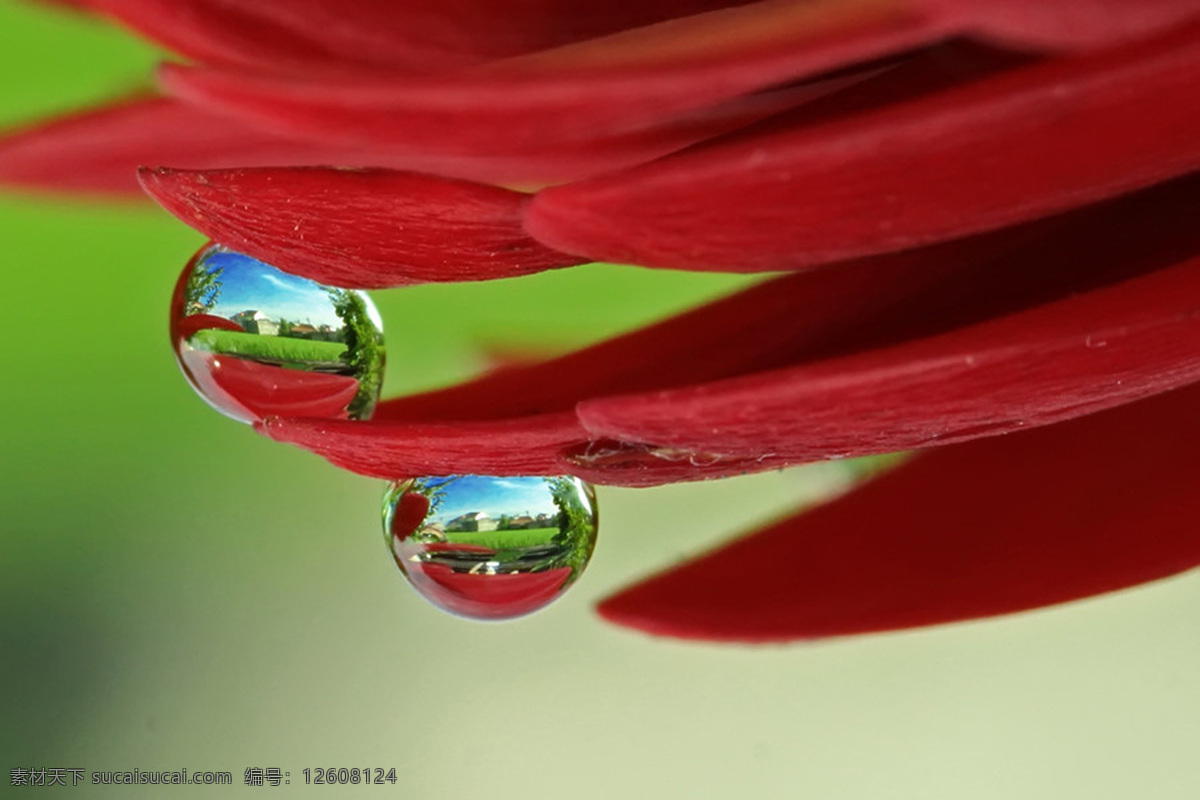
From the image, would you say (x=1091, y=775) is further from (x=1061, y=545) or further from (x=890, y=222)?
(x=890, y=222)

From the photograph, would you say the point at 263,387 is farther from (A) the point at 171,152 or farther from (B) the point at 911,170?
(B) the point at 911,170

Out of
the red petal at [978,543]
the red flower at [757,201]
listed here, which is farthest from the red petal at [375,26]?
the red petal at [978,543]

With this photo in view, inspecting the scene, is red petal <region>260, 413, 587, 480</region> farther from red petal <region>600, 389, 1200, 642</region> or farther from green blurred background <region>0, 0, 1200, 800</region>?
green blurred background <region>0, 0, 1200, 800</region>

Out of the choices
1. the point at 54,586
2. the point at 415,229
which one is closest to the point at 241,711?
the point at 54,586

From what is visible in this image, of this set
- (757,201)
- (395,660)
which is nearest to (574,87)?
(757,201)

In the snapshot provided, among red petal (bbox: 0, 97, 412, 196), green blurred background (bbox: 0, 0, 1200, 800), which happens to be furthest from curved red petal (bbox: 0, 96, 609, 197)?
green blurred background (bbox: 0, 0, 1200, 800)
